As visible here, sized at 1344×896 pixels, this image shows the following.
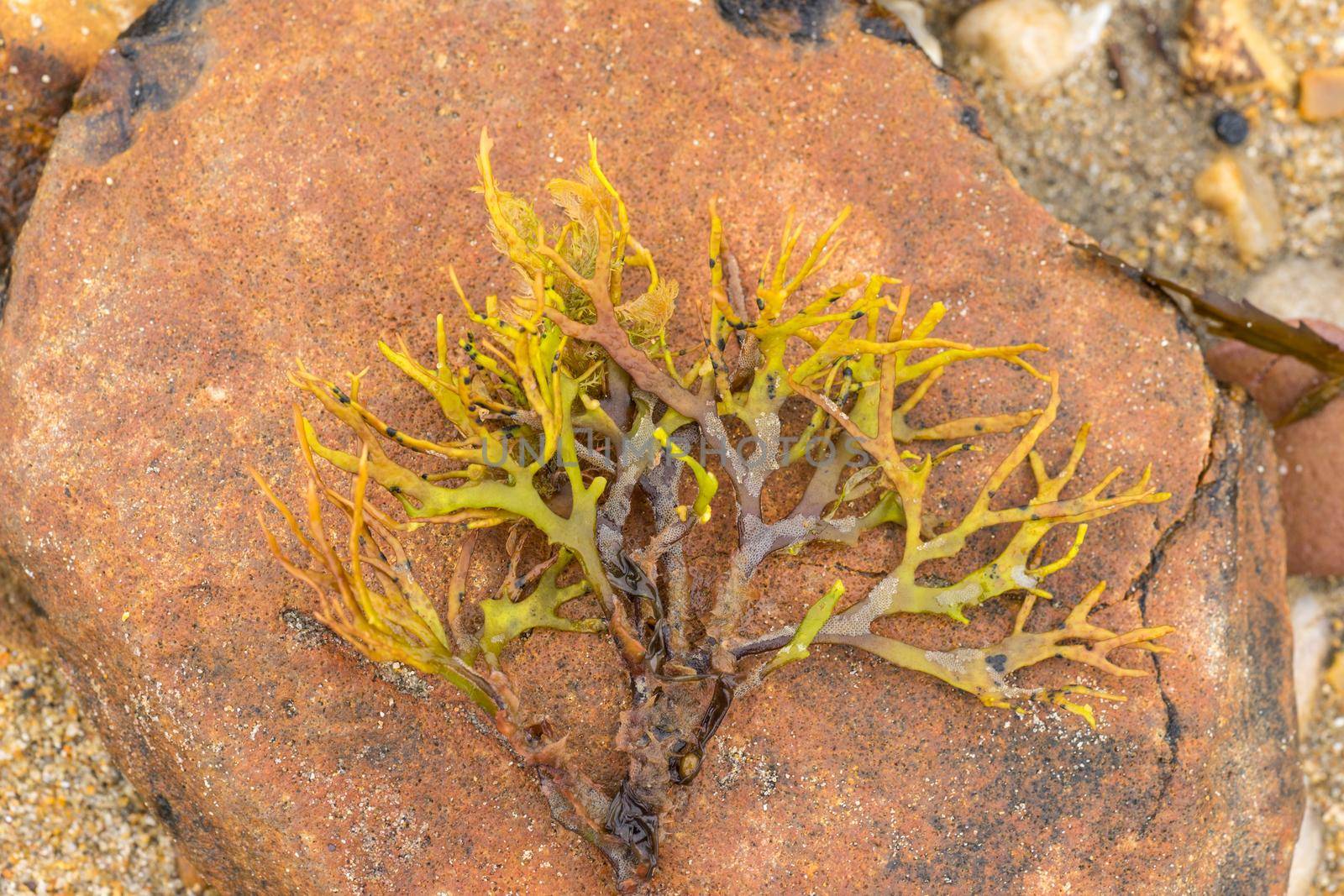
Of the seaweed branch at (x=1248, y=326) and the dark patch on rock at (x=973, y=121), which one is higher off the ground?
the dark patch on rock at (x=973, y=121)

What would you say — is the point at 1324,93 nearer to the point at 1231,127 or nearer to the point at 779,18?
the point at 1231,127

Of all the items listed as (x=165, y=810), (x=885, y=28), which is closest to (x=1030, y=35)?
(x=885, y=28)

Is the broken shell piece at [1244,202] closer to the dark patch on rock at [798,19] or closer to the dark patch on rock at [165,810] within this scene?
the dark patch on rock at [798,19]

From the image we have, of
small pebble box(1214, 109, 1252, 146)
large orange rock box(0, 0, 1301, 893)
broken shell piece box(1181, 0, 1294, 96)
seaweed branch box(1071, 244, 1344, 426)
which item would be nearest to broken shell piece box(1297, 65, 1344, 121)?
broken shell piece box(1181, 0, 1294, 96)

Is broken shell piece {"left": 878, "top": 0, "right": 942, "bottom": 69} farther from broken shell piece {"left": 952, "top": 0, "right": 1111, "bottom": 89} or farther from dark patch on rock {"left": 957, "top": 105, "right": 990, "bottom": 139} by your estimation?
dark patch on rock {"left": 957, "top": 105, "right": 990, "bottom": 139}

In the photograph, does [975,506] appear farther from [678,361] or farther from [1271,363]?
[1271,363]

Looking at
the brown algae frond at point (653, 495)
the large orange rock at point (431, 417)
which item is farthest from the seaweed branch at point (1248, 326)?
the brown algae frond at point (653, 495)

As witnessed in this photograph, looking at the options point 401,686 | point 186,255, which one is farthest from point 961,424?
point 186,255
